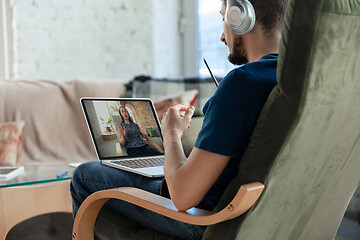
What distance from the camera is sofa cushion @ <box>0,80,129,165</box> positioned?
8.11 ft

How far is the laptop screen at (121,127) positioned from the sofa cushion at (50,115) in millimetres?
1139

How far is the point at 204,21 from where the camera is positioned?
4023mm

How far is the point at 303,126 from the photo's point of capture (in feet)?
2.61

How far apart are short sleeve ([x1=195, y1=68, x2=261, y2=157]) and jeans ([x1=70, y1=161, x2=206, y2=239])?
0.27 meters

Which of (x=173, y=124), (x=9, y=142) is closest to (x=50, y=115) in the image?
(x=9, y=142)

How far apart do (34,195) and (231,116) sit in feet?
3.57

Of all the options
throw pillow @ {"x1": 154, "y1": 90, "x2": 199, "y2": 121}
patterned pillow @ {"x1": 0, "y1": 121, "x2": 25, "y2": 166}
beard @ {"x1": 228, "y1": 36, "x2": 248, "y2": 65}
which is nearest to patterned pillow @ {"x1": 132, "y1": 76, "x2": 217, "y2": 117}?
throw pillow @ {"x1": 154, "y1": 90, "x2": 199, "y2": 121}

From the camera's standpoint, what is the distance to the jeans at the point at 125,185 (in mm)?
1019

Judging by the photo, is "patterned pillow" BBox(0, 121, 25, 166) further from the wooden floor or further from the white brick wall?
the wooden floor

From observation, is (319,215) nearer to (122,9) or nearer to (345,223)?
(345,223)

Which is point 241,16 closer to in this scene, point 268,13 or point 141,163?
point 268,13

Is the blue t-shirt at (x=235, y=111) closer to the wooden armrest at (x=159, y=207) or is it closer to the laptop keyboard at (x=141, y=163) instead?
the wooden armrest at (x=159, y=207)

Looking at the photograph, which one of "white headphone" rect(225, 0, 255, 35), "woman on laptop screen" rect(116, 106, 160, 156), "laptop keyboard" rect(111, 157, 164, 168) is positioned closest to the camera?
"white headphone" rect(225, 0, 255, 35)

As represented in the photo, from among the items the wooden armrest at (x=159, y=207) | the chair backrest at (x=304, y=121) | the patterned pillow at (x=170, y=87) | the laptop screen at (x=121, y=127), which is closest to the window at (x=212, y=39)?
the patterned pillow at (x=170, y=87)
